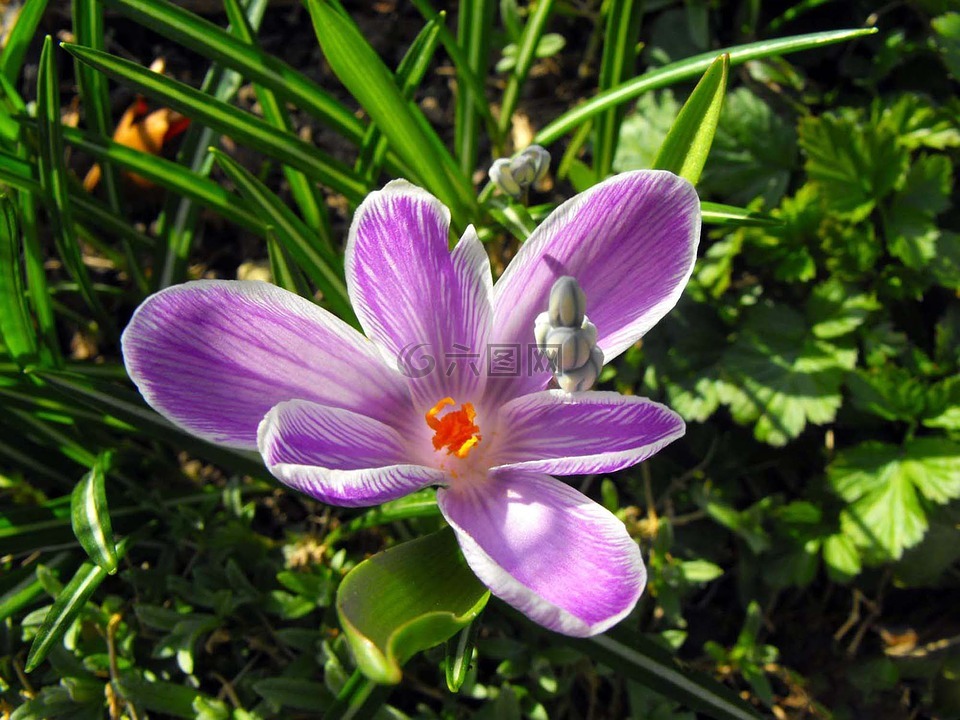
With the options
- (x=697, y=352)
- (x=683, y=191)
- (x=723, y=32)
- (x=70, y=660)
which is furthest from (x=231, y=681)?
(x=723, y=32)

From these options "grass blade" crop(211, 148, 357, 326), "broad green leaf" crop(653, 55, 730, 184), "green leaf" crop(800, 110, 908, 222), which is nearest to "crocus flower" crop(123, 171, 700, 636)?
"broad green leaf" crop(653, 55, 730, 184)

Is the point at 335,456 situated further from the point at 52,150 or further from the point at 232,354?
the point at 52,150

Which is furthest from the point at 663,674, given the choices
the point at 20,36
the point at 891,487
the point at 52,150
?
the point at 20,36

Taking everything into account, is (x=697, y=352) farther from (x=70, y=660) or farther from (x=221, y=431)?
(x=70, y=660)

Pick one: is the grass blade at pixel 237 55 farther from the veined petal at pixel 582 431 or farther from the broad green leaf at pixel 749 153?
the broad green leaf at pixel 749 153

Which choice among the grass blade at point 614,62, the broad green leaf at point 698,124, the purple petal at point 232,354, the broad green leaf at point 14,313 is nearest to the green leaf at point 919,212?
the grass blade at point 614,62

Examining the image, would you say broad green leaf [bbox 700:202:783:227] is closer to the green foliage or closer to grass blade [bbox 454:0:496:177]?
the green foliage

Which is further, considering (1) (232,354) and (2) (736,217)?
(2) (736,217)
